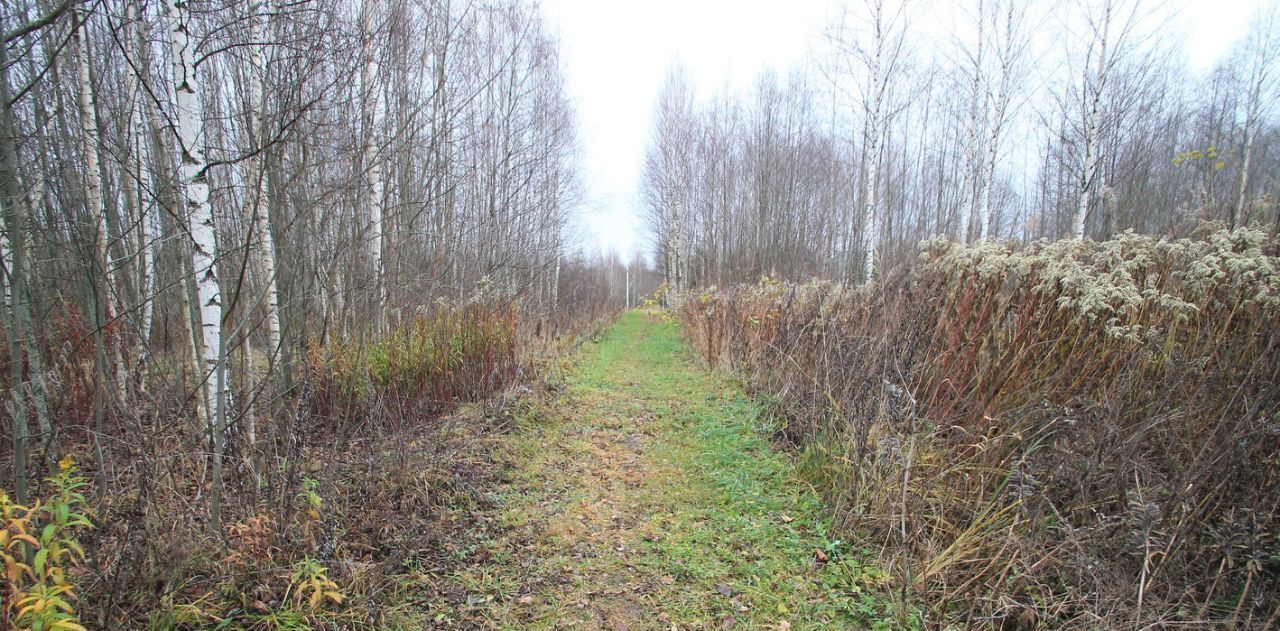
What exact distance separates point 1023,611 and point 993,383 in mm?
1603

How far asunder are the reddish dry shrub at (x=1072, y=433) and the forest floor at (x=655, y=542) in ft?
1.09

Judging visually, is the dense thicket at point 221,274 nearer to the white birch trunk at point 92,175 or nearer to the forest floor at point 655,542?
the white birch trunk at point 92,175

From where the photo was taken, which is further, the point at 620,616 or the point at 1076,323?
the point at 1076,323

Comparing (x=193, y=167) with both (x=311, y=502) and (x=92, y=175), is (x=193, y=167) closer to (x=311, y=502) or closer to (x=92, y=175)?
(x=311, y=502)

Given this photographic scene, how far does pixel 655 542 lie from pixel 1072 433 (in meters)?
2.39

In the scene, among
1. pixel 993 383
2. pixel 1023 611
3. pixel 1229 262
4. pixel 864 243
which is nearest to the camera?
pixel 1023 611

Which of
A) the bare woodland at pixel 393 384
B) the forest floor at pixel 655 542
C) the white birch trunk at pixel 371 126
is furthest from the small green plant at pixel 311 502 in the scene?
the white birch trunk at pixel 371 126

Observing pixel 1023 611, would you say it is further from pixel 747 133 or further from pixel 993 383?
pixel 747 133

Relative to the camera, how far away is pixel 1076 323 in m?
3.11

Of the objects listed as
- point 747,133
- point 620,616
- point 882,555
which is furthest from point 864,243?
point 620,616

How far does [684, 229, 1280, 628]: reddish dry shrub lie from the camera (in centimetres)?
206

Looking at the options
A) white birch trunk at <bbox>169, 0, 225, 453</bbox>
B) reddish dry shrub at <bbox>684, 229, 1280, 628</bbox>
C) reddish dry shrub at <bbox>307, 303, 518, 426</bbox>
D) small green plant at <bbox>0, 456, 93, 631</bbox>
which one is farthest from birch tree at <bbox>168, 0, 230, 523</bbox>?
reddish dry shrub at <bbox>684, 229, 1280, 628</bbox>

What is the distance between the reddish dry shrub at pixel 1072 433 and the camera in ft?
6.75

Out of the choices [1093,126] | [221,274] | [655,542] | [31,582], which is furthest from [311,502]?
[1093,126]
